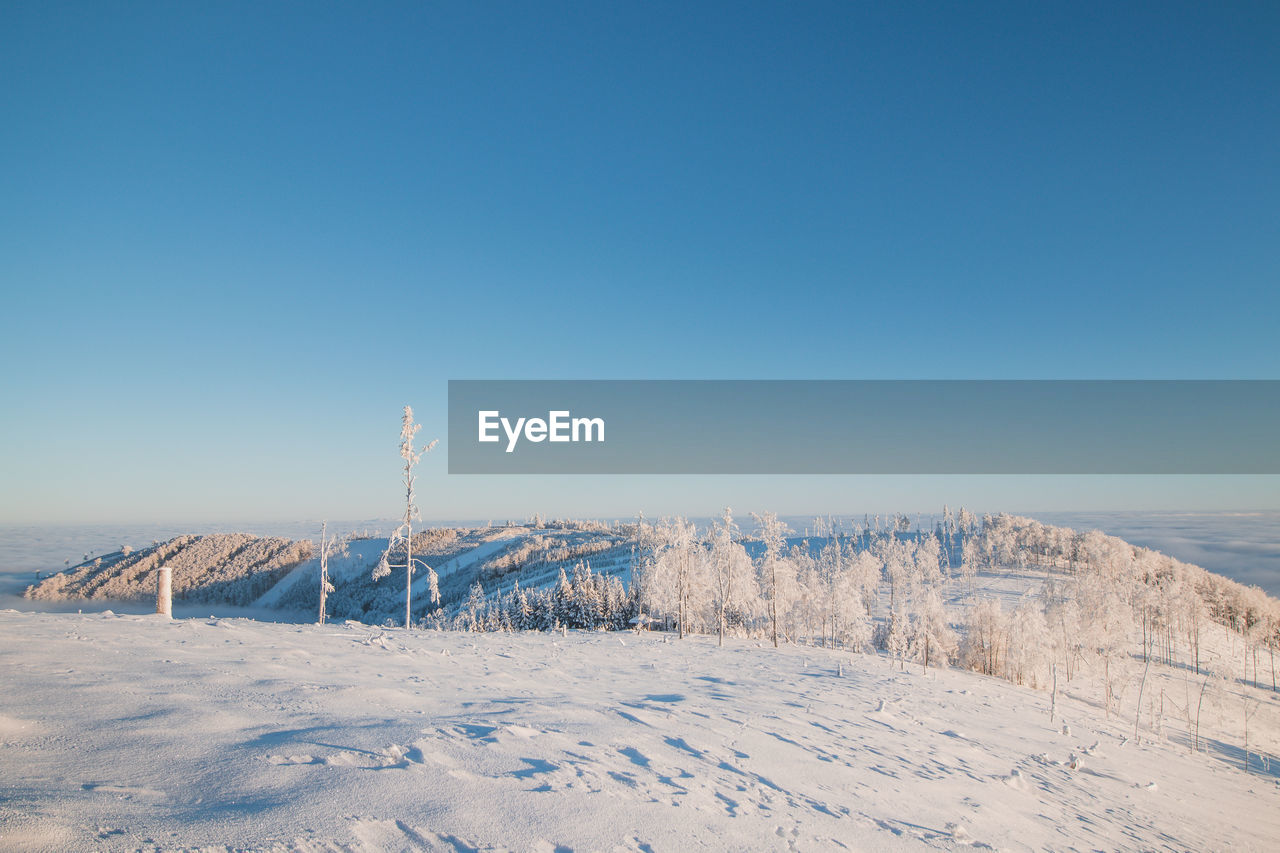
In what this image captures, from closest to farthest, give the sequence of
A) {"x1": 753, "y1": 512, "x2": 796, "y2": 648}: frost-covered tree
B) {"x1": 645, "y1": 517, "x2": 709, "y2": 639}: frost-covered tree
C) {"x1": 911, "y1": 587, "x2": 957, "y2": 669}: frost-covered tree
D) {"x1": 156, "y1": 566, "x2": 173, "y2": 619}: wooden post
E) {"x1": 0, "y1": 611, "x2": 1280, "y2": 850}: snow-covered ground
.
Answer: {"x1": 0, "y1": 611, "x2": 1280, "y2": 850}: snow-covered ground, {"x1": 156, "y1": 566, "x2": 173, "y2": 619}: wooden post, {"x1": 645, "y1": 517, "x2": 709, "y2": 639}: frost-covered tree, {"x1": 753, "y1": 512, "x2": 796, "y2": 648}: frost-covered tree, {"x1": 911, "y1": 587, "x2": 957, "y2": 669}: frost-covered tree

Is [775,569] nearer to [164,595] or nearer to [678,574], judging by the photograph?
[678,574]

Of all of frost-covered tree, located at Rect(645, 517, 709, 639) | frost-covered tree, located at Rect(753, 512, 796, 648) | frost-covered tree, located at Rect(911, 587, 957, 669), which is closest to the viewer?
frost-covered tree, located at Rect(645, 517, 709, 639)

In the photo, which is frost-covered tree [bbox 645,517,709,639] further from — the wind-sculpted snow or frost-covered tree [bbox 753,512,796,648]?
the wind-sculpted snow

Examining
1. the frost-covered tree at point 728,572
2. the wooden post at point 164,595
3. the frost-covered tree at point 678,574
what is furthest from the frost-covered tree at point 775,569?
the wooden post at point 164,595

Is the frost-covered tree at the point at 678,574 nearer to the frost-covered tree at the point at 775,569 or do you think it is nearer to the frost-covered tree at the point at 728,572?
the frost-covered tree at the point at 728,572

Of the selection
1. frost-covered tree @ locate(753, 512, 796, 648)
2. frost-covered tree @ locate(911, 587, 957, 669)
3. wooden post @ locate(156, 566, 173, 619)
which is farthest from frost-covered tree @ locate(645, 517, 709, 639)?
wooden post @ locate(156, 566, 173, 619)
